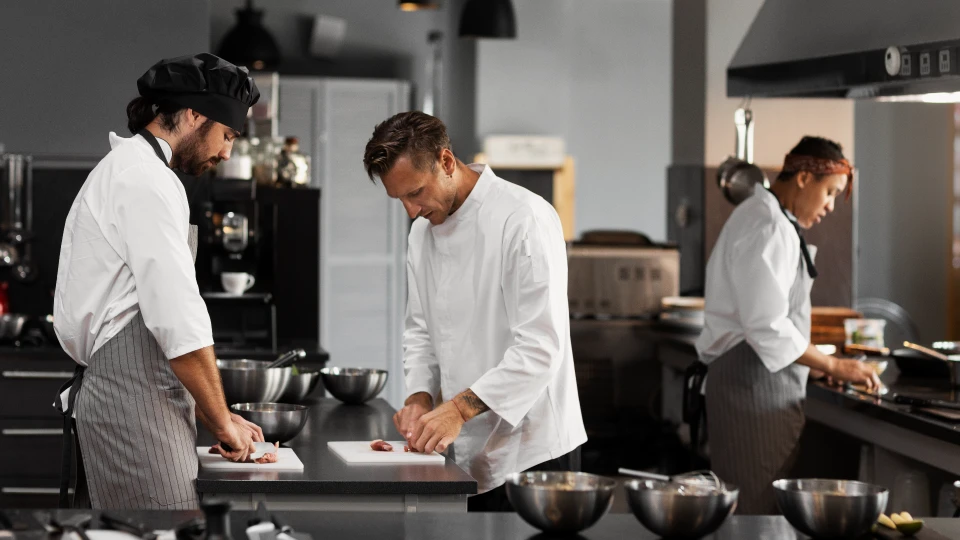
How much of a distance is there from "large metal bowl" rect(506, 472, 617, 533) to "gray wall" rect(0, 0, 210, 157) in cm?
349

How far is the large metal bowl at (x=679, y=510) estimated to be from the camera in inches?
73.4

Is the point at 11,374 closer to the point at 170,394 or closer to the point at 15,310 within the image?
the point at 15,310

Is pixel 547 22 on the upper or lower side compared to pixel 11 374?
upper

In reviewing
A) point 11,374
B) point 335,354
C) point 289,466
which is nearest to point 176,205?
point 289,466

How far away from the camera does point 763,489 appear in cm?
399

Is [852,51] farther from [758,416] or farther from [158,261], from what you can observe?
[158,261]

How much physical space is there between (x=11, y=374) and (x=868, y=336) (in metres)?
3.29

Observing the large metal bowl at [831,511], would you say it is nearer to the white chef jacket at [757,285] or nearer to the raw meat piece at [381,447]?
the raw meat piece at [381,447]

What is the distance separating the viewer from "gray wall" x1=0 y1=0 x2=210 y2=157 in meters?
4.92

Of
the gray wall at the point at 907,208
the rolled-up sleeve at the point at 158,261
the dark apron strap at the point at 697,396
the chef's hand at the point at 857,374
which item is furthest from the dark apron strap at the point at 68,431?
the gray wall at the point at 907,208

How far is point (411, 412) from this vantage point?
289 centimetres

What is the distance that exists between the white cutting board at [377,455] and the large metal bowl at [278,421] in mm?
96

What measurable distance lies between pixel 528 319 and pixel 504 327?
0.43 ft

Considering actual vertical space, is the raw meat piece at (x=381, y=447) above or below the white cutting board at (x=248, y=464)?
above
